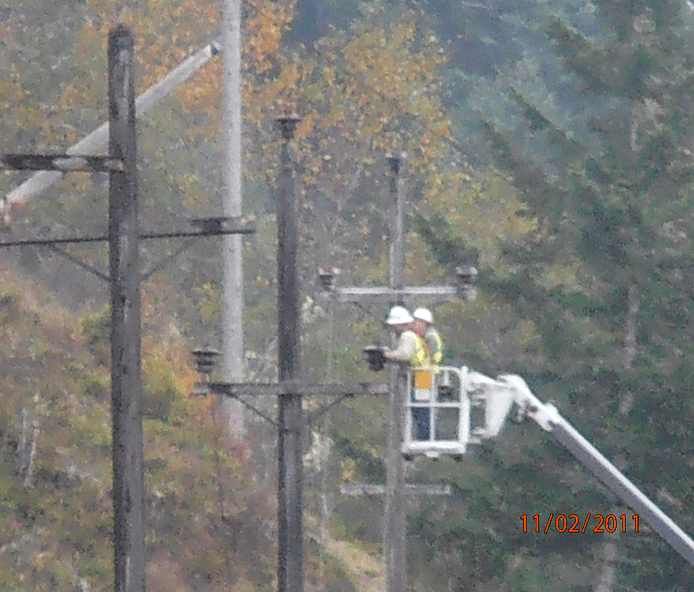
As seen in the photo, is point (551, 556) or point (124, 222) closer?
point (124, 222)

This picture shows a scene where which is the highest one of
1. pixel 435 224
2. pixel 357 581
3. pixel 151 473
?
pixel 435 224

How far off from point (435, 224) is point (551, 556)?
216 inches

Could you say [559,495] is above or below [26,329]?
below

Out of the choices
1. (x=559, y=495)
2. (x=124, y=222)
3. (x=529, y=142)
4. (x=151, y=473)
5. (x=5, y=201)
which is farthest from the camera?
(x=529, y=142)

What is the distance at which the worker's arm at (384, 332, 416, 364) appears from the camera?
1035 cm

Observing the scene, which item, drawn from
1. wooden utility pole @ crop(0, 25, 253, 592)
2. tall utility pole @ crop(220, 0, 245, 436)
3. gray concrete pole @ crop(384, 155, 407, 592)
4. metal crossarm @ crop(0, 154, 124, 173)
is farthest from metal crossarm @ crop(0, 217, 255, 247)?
tall utility pole @ crop(220, 0, 245, 436)

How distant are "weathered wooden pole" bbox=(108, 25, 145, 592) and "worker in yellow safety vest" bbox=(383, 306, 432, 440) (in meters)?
1.94

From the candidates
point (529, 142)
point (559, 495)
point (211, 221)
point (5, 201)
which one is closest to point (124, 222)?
point (211, 221)

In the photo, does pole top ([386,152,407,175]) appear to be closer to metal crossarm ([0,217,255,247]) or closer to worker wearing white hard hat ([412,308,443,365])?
worker wearing white hard hat ([412,308,443,365])

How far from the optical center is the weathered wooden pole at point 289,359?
1241cm

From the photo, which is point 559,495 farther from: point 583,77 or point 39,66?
point 39,66

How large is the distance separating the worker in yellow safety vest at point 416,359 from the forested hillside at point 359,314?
14.0 feet

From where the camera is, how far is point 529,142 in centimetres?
3953
